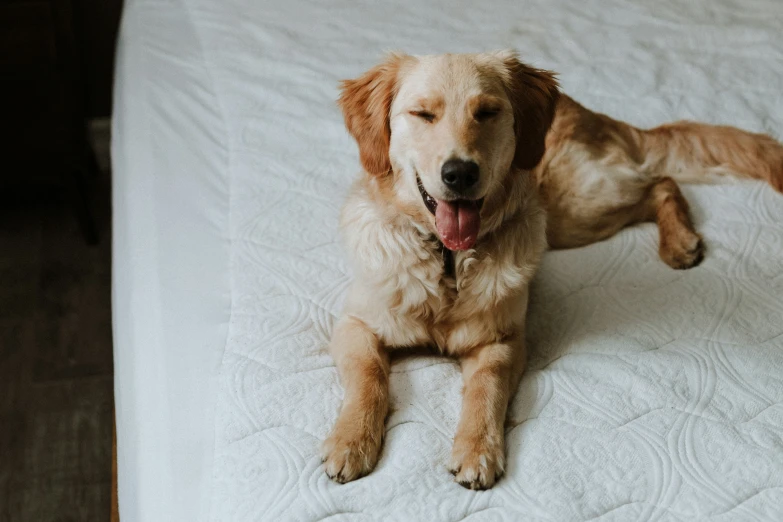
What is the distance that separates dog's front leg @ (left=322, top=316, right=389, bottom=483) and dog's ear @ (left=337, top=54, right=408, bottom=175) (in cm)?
35

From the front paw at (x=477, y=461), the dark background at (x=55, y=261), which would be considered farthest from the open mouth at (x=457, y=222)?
the dark background at (x=55, y=261)

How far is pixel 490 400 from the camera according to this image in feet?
4.66

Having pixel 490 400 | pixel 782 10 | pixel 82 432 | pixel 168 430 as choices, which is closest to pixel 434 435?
pixel 490 400

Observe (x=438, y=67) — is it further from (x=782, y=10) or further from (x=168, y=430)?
(x=782, y=10)

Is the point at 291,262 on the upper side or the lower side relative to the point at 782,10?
lower

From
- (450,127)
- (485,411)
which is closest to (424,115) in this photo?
(450,127)

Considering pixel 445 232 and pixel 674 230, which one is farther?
pixel 674 230

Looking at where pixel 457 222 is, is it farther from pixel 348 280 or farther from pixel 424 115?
pixel 348 280

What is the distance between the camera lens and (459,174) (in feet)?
4.60

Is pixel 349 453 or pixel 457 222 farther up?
pixel 457 222

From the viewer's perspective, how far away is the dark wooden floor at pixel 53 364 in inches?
85.8

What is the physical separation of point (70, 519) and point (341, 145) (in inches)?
50.2

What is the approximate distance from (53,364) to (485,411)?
5.72 feet

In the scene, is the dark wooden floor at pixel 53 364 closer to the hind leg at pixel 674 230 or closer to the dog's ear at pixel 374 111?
the dog's ear at pixel 374 111
